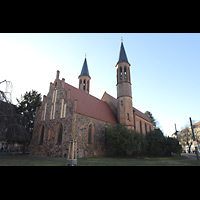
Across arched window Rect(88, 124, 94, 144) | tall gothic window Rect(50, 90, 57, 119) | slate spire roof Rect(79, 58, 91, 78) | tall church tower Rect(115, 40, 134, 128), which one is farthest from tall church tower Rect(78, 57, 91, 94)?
arched window Rect(88, 124, 94, 144)

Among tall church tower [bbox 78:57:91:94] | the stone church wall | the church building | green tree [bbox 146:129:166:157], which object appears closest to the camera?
the church building

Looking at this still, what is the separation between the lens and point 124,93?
2703cm

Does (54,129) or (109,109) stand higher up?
(109,109)

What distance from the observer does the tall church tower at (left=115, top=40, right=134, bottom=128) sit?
85.7 ft

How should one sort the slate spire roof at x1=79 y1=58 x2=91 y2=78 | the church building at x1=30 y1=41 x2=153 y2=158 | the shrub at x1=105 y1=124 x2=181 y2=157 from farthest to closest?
the slate spire roof at x1=79 y1=58 x2=91 y2=78
the shrub at x1=105 y1=124 x2=181 y2=157
the church building at x1=30 y1=41 x2=153 y2=158

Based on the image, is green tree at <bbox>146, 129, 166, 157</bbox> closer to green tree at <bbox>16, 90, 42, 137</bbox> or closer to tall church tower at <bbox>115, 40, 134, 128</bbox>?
tall church tower at <bbox>115, 40, 134, 128</bbox>

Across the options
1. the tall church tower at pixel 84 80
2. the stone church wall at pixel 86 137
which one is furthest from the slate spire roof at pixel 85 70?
the stone church wall at pixel 86 137

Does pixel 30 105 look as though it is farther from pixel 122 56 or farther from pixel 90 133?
pixel 122 56

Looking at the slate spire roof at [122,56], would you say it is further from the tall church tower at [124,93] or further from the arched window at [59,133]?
the arched window at [59,133]

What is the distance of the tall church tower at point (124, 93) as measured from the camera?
85.7ft
